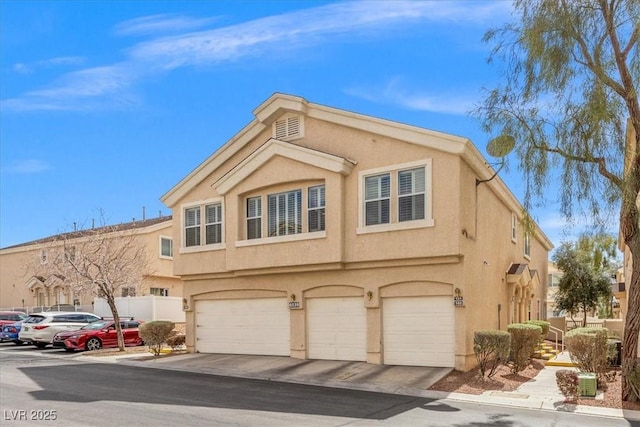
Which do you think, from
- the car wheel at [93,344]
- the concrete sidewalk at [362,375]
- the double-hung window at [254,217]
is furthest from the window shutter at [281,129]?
the car wheel at [93,344]

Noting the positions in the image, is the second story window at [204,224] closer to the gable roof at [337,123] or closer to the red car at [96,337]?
the gable roof at [337,123]

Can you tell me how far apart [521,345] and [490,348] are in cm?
215

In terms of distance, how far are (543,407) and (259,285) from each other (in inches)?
441

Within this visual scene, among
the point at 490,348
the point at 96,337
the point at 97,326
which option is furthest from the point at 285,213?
the point at 97,326

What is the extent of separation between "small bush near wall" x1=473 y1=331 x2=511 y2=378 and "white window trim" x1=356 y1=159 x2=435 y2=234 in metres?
3.49

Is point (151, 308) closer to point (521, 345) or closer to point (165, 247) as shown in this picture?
point (165, 247)

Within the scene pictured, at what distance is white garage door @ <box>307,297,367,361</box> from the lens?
18.5 metres

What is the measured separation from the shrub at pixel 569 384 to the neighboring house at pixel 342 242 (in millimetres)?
3339

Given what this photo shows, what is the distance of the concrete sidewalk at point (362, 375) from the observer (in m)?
13.1

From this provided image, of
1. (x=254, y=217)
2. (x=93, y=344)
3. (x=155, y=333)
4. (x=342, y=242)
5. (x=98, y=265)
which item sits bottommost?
(x=93, y=344)

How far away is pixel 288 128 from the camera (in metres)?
20.7

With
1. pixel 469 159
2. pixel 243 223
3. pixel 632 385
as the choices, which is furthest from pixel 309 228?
pixel 632 385

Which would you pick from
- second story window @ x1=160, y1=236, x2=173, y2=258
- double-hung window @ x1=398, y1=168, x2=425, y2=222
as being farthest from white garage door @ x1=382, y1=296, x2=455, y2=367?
second story window @ x1=160, y1=236, x2=173, y2=258

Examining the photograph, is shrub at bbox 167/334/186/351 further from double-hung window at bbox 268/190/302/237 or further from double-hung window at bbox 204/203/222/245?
double-hung window at bbox 268/190/302/237
